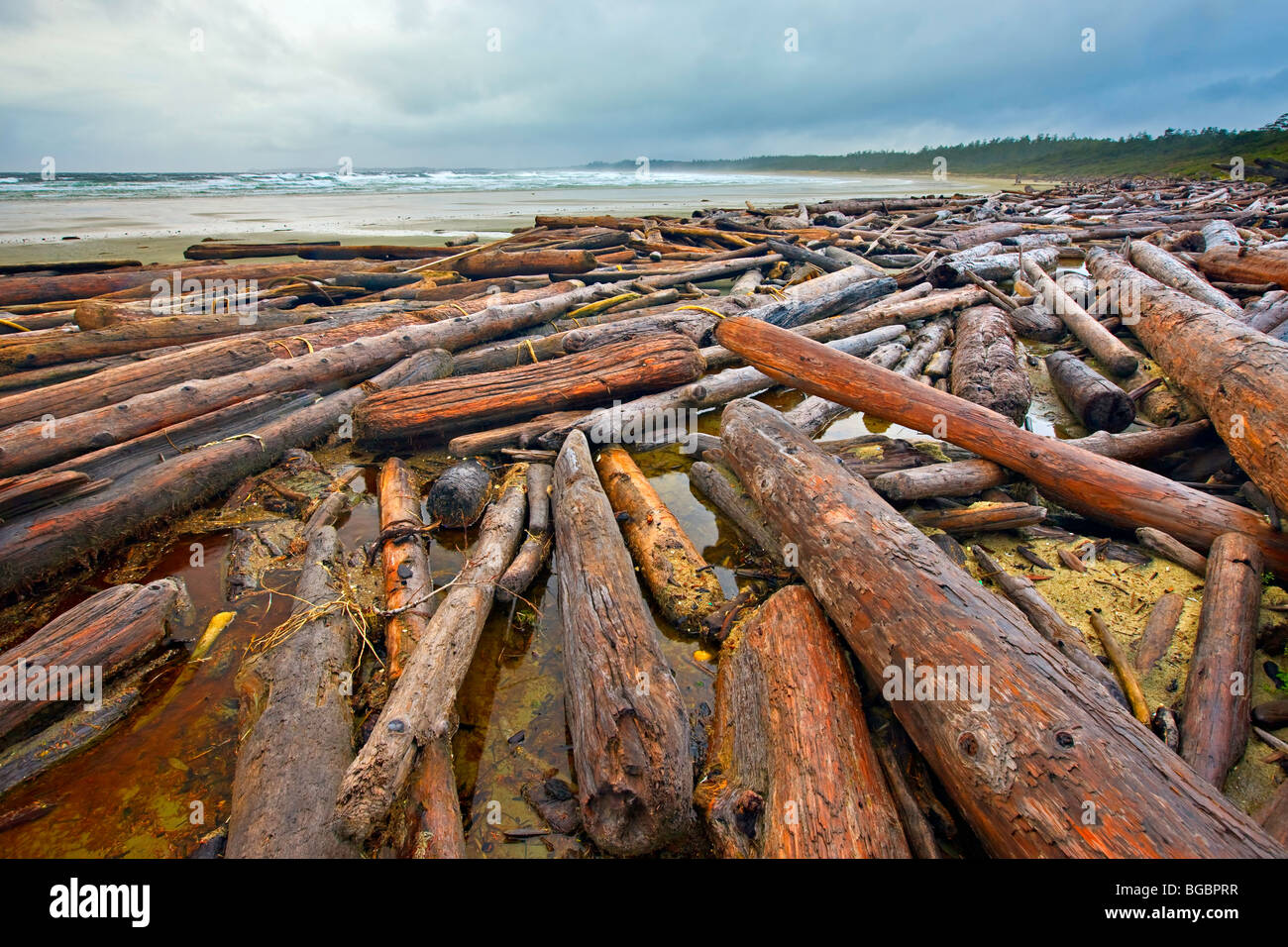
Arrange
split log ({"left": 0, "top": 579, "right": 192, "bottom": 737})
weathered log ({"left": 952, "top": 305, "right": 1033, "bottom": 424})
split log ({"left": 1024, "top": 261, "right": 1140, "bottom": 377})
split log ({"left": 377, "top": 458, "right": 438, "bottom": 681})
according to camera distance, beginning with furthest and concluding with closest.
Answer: split log ({"left": 1024, "top": 261, "right": 1140, "bottom": 377}) < weathered log ({"left": 952, "top": 305, "right": 1033, "bottom": 424}) < split log ({"left": 377, "top": 458, "right": 438, "bottom": 681}) < split log ({"left": 0, "top": 579, "right": 192, "bottom": 737})

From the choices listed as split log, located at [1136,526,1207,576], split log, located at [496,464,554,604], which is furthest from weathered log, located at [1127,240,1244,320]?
split log, located at [496,464,554,604]

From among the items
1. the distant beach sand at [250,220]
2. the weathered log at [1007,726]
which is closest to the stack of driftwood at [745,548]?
the weathered log at [1007,726]

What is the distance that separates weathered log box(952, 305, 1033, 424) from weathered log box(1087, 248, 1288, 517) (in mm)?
1391

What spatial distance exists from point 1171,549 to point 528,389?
594cm

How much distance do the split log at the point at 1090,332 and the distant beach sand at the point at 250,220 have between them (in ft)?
55.2

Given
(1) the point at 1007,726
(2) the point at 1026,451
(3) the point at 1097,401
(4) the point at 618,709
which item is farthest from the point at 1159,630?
(3) the point at 1097,401

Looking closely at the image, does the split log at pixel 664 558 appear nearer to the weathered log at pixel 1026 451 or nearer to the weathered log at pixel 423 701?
the weathered log at pixel 423 701

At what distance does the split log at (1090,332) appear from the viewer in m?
7.46

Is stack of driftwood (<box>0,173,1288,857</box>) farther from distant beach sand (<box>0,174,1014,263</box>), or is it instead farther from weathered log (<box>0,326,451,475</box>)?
distant beach sand (<box>0,174,1014,263</box>)

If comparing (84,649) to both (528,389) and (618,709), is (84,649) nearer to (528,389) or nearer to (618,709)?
(618,709)

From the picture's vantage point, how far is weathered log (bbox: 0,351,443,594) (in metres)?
4.15
